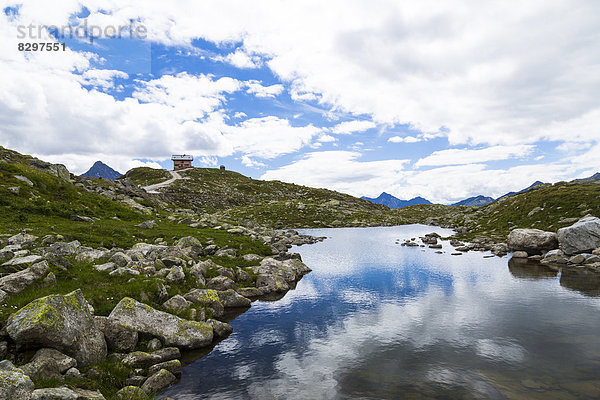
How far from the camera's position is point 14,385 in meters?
10.9

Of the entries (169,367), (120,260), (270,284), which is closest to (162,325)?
(169,367)

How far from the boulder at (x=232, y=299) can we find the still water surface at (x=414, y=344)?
1491mm

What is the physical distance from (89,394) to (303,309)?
63.4ft

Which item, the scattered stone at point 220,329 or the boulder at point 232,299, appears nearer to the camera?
the scattered stone at point 220,329

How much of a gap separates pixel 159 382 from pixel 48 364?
515 cm

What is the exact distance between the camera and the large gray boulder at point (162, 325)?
1944cm

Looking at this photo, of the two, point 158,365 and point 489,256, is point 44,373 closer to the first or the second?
point 158,365

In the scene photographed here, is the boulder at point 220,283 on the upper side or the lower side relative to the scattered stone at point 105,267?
lower

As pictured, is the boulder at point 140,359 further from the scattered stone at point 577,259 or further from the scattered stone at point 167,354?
the scattered stone at point 577,259

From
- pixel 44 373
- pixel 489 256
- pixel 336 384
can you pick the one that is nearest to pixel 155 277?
pixel 44 373

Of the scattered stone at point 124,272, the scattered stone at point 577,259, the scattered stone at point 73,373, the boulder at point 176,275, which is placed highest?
the scattered stone at point 124,272

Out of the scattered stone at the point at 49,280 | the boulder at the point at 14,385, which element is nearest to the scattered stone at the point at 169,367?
the boulder at the point at 14,385

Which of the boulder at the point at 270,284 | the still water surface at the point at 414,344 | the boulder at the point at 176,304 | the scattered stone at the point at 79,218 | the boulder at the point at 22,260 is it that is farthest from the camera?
the scattered stone at the point at 79,218

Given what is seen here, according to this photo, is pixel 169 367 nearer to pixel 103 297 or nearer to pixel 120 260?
pixel 103 297
